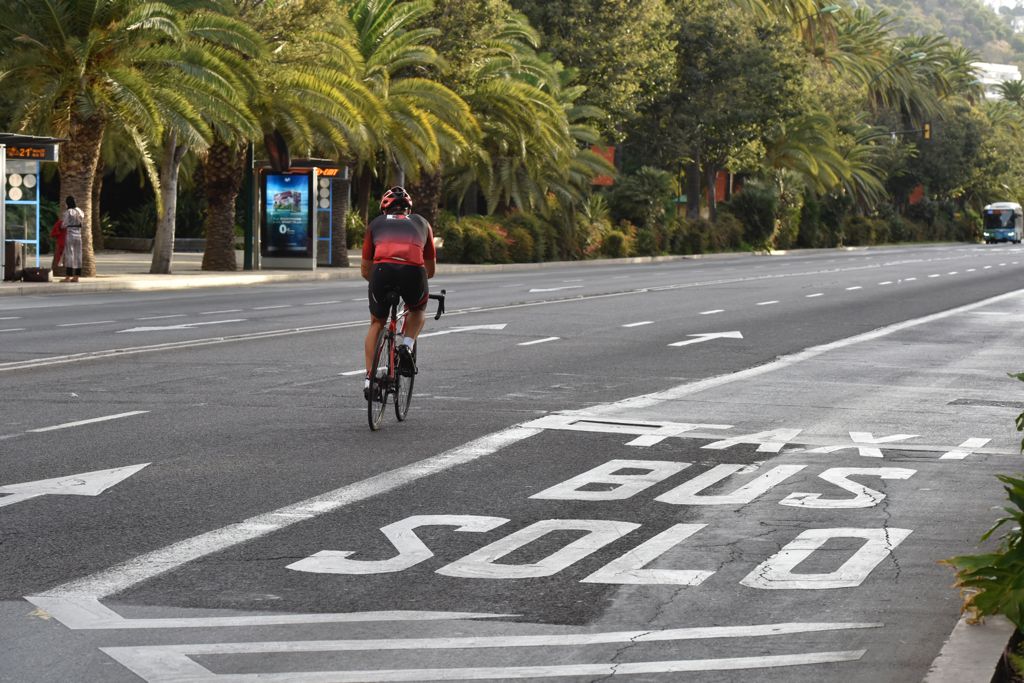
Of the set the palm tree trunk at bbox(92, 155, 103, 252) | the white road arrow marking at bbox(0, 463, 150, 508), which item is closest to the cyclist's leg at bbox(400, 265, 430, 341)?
the white road arrow marking at bbox(0, 463, 150, 508)

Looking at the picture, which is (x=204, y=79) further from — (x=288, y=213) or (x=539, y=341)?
(x=539, y=341)

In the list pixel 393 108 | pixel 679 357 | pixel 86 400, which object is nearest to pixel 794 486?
pixel 86 400

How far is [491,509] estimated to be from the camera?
28.2 ft

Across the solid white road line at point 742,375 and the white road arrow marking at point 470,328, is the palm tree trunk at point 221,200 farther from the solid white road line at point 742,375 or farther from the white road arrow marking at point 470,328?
the solid white road line at point 742,375

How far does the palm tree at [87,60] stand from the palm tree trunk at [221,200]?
5871mm

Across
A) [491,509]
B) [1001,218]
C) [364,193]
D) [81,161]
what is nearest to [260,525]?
[491,509]

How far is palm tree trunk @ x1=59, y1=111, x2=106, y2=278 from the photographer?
115ft

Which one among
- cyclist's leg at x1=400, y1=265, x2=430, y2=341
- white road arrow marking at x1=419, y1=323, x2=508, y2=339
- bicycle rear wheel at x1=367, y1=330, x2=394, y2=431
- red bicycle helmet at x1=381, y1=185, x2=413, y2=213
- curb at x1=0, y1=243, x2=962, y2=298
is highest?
red bicycle helmet at x1=381, y1=185, x2=413, y2=213

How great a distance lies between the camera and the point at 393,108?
42969mm

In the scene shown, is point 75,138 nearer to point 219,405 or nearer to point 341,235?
point 341,235

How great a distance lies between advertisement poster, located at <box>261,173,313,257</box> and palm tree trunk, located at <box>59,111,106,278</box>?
25.9 ft

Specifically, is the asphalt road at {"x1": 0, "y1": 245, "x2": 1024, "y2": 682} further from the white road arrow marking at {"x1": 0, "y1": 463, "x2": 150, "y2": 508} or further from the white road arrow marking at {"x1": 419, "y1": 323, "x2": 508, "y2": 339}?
the white road arrow marking at {"x1": 419, "y1": 323, "x2": 508, "y2": 339}

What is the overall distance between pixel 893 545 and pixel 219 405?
6.59 meters

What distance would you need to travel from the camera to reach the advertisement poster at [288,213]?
4275 cm
